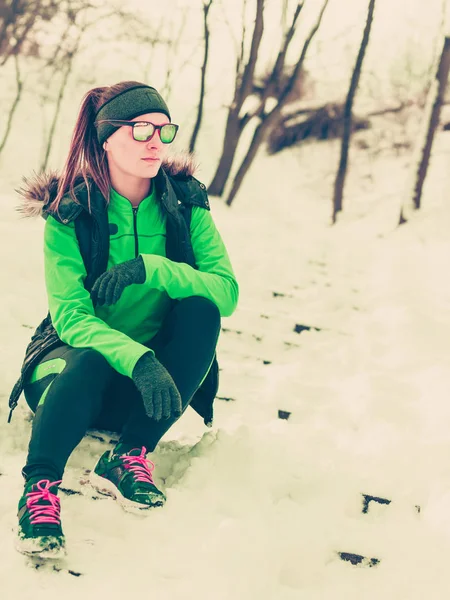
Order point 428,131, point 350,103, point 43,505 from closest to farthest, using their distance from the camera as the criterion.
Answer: point 43,505
point 428,131
point 350,103

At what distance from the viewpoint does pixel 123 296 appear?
7.94 feet

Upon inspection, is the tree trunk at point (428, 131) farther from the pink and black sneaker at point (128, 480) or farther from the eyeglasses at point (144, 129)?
the pink and black sneaker at point (128, 480)

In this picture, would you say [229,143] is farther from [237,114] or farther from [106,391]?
[106,391]

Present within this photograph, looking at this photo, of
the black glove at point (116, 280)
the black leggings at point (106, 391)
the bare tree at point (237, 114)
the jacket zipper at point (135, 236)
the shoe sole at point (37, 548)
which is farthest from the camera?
the bare tree at point (237, 114)

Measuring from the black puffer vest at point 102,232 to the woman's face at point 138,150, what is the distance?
0.12 metres

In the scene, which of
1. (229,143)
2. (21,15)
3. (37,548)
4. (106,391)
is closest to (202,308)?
(106,391)

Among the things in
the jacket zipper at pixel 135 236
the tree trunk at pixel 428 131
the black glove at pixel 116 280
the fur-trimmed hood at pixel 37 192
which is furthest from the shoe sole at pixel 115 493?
the tree trunk at pixel 428 131

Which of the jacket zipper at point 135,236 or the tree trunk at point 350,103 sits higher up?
the tree trunk at point 350,103

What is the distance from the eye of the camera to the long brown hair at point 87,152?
2389 mm

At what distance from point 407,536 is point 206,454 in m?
0.74

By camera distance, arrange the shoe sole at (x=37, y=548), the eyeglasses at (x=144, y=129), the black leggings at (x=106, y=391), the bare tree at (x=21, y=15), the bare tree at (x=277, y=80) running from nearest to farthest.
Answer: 1. the shoe sole at (x=37, y=548)
2. the black leggings at (x=106, y=391)
3. the eyeglasses at (x=144, y=129)
4. the bare tree at (x=277, y=80)
5. the bare tree at (x=21, y=15)

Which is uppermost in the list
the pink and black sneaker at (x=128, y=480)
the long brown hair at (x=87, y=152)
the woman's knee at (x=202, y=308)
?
the long brown hair at (x=87, y=152)

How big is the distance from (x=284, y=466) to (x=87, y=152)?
4.52 ft

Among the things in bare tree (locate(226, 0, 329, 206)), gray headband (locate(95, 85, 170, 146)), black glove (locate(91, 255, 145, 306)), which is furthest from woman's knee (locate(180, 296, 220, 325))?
bare tree (locate(226, 0, 329, 206))
